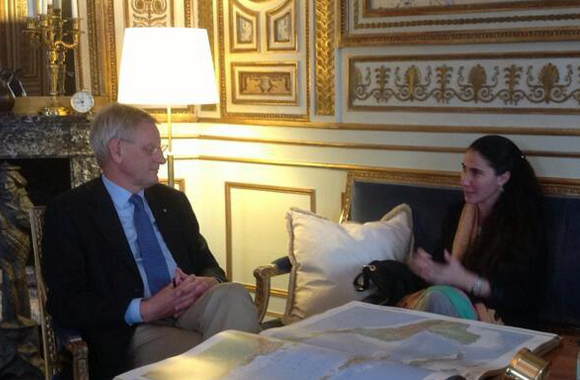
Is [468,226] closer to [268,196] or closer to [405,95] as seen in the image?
[405,95]

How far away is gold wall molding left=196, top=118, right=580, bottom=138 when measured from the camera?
259 centimetres

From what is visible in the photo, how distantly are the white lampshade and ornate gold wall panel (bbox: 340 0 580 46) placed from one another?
1.92ft

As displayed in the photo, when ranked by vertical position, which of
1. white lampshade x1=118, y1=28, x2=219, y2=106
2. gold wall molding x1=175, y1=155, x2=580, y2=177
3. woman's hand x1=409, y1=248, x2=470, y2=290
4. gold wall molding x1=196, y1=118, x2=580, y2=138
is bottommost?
woman's hand x1=409, y1=248, x2=470, y2=290

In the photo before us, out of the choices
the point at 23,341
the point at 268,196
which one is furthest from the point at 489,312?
the point at 23,341

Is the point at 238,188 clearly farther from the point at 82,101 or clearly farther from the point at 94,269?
the point at 94,269

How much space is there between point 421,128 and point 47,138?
153 centimetres

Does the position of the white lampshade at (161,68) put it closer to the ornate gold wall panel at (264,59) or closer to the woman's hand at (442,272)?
the ornate gold wall panel at (264,59)

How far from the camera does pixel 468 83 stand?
2762mm

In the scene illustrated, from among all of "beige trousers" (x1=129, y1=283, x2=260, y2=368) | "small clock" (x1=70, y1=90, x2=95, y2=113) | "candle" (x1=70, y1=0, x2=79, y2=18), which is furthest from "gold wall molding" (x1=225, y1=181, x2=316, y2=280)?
"beige trousers" (x1=129, y1=283, x2=260, y2=368)

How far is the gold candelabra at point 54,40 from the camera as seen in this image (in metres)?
3.31

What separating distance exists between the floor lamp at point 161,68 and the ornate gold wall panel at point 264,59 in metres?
0.39

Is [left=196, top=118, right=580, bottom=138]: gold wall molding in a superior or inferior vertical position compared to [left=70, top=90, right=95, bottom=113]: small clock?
inferior

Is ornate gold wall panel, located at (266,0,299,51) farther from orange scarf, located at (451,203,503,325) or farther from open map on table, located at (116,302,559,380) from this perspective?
open map on table, located at (116,302,559,380)

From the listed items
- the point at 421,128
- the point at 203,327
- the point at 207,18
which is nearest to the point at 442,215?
the point at 421,128
